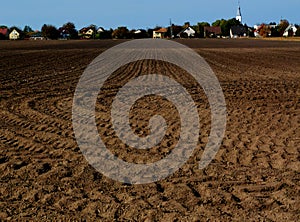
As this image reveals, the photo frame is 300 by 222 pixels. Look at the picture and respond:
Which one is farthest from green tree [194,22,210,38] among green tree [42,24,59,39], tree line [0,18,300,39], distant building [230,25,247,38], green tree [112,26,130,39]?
green tree [42,24,59,39]

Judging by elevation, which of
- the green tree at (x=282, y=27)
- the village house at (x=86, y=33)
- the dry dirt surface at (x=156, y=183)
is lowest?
the dry dirt surface at (x=156, y=183)

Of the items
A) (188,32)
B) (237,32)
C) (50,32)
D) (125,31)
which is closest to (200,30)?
(188,32)

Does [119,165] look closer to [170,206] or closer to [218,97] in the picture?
[170,206]

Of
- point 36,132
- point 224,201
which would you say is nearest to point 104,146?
point 36,132

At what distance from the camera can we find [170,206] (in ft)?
16.0

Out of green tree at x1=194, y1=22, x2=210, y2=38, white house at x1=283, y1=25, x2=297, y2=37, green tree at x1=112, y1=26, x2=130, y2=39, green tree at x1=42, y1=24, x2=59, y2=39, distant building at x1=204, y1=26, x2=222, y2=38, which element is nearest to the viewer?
white house at x1=283, y1=25, x2=297, y2=37

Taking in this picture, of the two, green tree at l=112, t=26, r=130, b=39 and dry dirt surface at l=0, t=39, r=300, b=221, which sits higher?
green tree at l=112, t=26, r=130, b=39

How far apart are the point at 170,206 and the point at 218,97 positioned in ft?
24.0

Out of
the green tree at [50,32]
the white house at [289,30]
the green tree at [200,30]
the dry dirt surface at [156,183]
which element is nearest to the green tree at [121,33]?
the green tree at [50,32]

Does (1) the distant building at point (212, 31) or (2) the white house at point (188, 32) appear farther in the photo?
(1) the distant building at point (212, 31)

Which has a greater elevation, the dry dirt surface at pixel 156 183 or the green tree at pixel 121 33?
the green tree at pixel 121 33

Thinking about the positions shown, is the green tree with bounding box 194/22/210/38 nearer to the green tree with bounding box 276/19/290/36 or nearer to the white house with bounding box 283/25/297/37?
the green tree with bounding box 276/19/290/36

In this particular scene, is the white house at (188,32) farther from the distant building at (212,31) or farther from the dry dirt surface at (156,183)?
the dry dirt surface at (156,183)

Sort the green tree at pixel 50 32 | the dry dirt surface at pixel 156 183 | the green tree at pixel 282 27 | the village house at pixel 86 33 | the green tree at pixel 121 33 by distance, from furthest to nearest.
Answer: the village house at pixel 86 33 → the green tree at pixel 121 33 → the green tree at pixel 50 32 → the green tree at pixel 282 27 → the dry dirt surface at pixel 156 183
